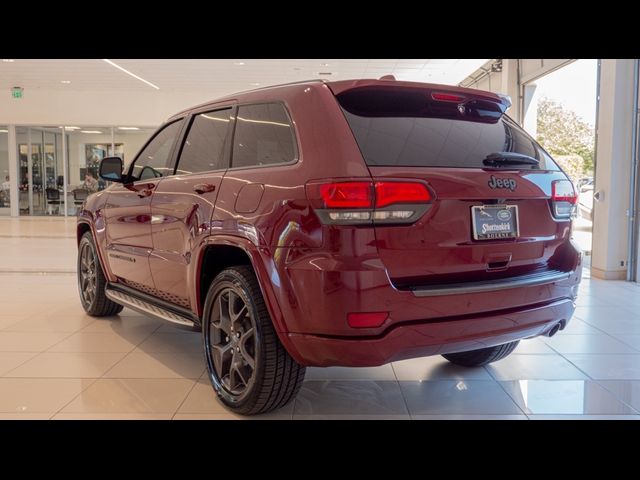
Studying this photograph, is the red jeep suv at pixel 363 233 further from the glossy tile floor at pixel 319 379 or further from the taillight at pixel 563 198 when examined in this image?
the glossy tile floor at pixel 319 379

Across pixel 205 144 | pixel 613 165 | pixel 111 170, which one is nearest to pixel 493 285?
pixel 205 144

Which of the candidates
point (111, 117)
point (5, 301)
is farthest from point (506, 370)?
point (111, 117)

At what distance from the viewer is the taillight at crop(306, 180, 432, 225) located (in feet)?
7.21

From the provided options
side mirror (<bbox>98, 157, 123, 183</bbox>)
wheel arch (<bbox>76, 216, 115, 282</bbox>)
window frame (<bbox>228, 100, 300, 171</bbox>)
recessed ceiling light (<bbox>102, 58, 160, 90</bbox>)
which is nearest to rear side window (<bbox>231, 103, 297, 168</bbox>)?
window frame (<bbox>228, 100, 300, 171</bbox>)

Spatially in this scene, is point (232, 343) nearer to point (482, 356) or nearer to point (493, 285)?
point (493, 285)

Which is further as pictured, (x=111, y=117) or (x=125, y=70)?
(x=111, y=117)

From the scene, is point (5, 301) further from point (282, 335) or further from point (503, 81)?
point (503, 81)

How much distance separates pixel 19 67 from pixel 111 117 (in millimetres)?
4091

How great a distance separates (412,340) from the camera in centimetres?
228

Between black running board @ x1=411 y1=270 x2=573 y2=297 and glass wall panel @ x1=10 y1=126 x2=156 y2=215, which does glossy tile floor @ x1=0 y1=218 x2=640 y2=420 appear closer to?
black running board @ x1=411 y1=270 x2=573 y2=297

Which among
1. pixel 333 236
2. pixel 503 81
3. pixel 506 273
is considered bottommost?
pixel 506 273

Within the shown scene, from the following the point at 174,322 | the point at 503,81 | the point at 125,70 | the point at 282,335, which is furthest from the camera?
the point at 125,70

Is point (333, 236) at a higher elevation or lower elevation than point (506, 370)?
higher
